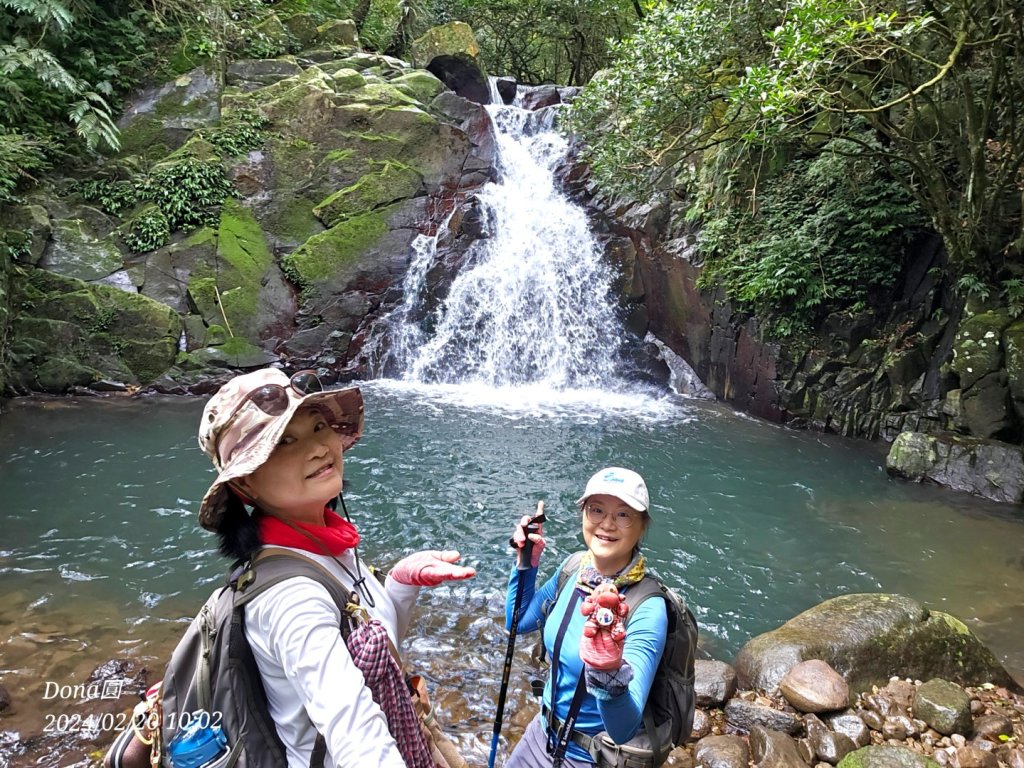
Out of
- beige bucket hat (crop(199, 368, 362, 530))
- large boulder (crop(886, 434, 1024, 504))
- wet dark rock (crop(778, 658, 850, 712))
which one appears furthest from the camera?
large boulder (crop(886, 434, 1024, 504))

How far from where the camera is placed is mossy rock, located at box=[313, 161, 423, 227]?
1423 cm

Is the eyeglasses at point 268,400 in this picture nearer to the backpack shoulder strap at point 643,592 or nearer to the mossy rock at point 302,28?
the backpack shoulder strap at point 643,592

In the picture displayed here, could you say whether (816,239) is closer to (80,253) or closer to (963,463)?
(963,463)

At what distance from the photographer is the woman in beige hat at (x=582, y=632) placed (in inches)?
72.4

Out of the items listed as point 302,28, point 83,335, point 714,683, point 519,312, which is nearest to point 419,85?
point 302,28

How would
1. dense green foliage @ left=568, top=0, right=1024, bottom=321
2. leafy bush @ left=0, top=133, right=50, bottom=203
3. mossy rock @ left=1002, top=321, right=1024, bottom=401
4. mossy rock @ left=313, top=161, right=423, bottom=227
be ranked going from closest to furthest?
dense green foliage @ left=568, top=0, right=1024, bottom=321 → mossy rock @ left=1002, top=321, right=1024, bottom=401 → leafy bush @ left=0, top=133, right=50, bottom=203 → mossy rock @ left=313, top=161, right=423, bottom=227

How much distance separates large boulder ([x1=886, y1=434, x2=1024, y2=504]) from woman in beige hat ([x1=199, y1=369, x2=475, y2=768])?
29.3ft

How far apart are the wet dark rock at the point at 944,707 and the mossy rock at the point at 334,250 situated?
1305 cm

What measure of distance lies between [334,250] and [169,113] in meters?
5.32

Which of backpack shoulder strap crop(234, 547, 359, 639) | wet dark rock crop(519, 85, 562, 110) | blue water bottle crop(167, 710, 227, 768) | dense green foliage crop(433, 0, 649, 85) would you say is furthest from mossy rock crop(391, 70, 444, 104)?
blue water bottle crop(167, 710, 227, 768)

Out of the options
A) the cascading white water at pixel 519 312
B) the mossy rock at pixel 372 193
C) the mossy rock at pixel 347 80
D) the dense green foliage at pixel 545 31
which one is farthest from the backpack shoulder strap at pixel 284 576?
the dense green foliage at pixel 545 31

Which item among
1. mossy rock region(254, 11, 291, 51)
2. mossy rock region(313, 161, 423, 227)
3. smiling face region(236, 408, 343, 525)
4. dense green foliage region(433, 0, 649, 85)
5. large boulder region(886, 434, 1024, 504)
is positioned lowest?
large boulder region(886, 434, 1024, 504)

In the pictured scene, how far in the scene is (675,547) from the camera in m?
6.55

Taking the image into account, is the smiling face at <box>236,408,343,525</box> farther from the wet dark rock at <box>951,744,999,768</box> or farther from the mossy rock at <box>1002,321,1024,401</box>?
the mossy rock at <box>1002,321,1024,401</box>
